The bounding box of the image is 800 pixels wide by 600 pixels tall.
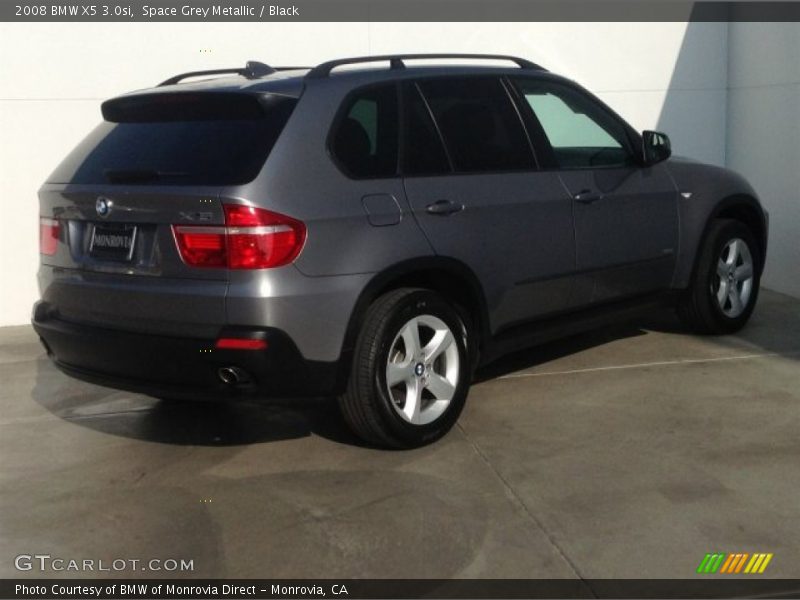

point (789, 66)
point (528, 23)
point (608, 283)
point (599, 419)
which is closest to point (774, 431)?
point (599, 419)

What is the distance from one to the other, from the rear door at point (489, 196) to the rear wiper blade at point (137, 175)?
3.51ft

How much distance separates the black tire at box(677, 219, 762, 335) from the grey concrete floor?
0.39 meters

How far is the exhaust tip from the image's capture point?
16.1ft

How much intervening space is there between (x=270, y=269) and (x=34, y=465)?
5.41 ft

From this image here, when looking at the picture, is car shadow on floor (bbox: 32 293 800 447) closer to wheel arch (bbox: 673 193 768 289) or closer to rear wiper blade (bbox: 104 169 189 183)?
wheel arch (bbox: 673 193 768 289)

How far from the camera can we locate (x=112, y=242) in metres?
5.20

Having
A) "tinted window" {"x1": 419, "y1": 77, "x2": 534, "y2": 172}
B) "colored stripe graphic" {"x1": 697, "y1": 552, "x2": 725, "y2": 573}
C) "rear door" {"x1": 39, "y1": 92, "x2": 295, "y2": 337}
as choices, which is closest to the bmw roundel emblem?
"rear door" {"x1": 39, "y1": 92, "x2": 295, "y2": 337}

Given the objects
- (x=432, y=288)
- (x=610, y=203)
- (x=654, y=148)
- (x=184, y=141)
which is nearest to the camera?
(x=184, y=141)

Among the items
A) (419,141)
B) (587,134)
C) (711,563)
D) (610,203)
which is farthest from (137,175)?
(587,134)

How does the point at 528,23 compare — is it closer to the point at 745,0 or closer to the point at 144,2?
the point at 745,0

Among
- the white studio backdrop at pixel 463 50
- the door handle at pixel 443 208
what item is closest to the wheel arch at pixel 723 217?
the white studio backdrop at pixel 463 50

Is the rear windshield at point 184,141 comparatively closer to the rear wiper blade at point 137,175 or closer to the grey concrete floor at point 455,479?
the rear wiper blade at point 137,175

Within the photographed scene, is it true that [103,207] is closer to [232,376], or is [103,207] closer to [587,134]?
[232,376]

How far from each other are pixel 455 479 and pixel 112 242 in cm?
180
